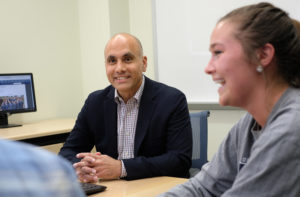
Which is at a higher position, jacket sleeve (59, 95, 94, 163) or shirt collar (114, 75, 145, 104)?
shirt collar (114, 75, 145, 104)

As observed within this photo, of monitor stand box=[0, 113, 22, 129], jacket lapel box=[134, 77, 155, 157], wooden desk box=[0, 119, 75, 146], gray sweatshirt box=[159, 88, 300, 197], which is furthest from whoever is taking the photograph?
monitor stand box=[0, 113, 22, 129]

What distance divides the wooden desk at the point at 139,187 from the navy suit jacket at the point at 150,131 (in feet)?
0.35

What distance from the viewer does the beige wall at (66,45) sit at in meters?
3.50

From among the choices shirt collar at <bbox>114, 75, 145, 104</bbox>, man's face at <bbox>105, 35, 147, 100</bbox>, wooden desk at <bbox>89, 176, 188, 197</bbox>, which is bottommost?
wooden desk at <bbox>89, 176, 188, 197</bbox>

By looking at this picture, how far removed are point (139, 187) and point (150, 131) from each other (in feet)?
1.52

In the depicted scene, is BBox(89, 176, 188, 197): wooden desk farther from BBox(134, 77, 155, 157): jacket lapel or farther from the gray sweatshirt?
the gray sweatshirt

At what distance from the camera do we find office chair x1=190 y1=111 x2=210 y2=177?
2.27 metres

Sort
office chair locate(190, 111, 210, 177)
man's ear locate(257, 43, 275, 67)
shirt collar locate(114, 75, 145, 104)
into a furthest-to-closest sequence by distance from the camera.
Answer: office chair locate(190, 111, 210, 177)
shirt collar locate(114, 75, 145, 104)
man's ear locate(257, 43, 275, 67)

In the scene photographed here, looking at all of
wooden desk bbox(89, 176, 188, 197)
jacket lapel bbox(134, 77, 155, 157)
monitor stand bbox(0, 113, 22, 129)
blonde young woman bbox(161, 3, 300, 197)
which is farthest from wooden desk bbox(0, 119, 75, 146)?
blonde young woman bbox(161, 3, 300, 197)

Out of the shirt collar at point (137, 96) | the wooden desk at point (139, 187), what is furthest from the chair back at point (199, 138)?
the wooden desk at point (139, 187)

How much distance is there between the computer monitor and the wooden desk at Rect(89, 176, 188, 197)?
190 centimetres

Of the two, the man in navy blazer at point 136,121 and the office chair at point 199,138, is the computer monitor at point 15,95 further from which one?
the office chair at point 199,138

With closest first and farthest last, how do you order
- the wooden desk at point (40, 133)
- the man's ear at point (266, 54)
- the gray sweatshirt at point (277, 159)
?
the gray sweatshirt at point (277, 159) < the man's ear at point (266, 54) < the wooden desk at point (40, 133)

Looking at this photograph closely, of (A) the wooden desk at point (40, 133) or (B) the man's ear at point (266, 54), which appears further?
(A) the wooden desk at point (40, 133)
